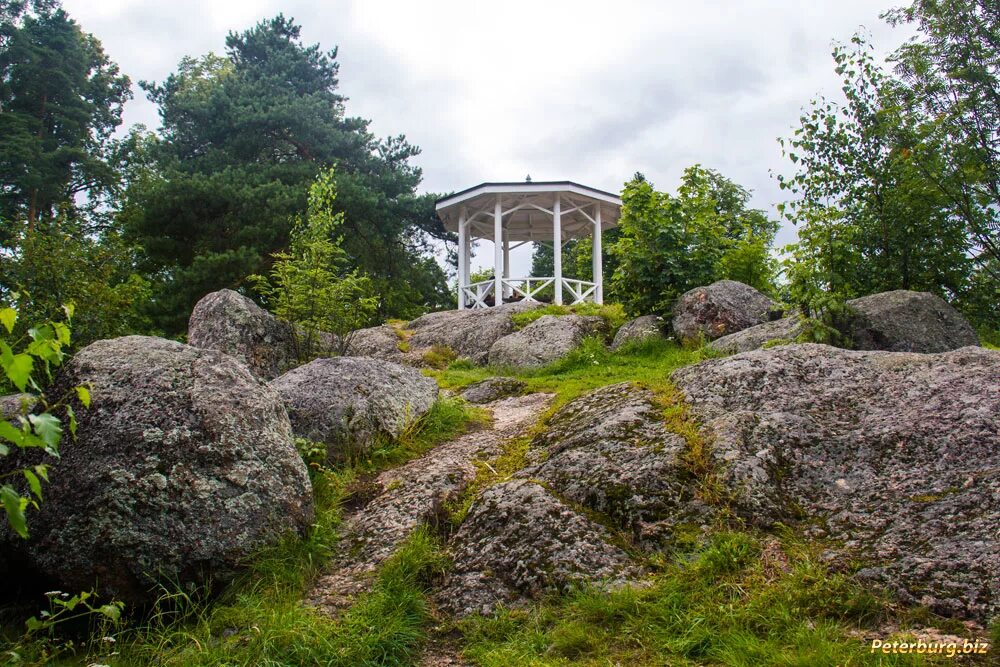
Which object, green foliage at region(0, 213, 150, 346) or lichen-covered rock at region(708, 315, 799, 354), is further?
green foliage at region(0, 213, 150, 346)

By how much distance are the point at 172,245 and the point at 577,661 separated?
18.3 meters

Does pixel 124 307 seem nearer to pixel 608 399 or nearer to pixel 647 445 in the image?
pixel 608 399

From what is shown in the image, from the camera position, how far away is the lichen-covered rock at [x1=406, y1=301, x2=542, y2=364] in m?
12.0

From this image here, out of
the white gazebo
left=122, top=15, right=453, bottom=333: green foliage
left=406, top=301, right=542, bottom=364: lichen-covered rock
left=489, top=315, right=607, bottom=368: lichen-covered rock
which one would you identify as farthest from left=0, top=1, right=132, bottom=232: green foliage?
left=489, top=315, right=607, bottom=368: lichen-covered rock

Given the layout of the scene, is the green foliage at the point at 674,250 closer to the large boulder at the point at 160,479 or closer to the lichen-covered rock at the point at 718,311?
the lichen-covered rock at the point at 718,311

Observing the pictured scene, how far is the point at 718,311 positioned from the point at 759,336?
4.13ft

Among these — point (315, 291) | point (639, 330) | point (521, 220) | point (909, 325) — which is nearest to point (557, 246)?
point (521, 220)

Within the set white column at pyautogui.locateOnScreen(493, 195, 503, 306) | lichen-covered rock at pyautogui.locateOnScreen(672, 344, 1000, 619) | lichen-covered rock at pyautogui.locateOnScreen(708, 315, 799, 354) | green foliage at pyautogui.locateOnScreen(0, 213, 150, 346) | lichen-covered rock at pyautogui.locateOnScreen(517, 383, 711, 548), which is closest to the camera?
lichen-covered rock at pyautogui.locateOnScreen(672, 344, 1000, 619)

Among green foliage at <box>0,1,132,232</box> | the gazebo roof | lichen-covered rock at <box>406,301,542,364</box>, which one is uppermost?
green foliage at <box>0,1,132,232</box>

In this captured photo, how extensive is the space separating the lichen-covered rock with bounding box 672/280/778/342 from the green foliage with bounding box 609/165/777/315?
0.67 m

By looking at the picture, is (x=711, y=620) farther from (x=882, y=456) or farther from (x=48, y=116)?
(x=48, y=116)

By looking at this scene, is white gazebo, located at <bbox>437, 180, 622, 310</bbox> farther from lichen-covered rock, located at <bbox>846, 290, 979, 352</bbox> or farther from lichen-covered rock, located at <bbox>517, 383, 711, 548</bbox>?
lichen-covered rock, located at <bbox>517, 383, 711, 548</bbox>

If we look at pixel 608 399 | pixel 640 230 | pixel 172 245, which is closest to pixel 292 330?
pixel 608 399

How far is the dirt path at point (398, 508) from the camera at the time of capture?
13.5 ft
